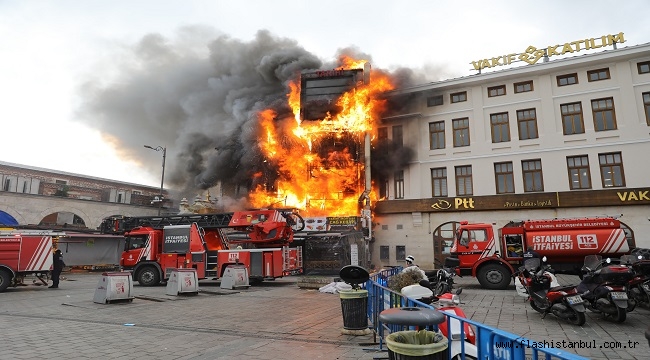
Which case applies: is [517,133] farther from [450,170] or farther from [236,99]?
[236,99]

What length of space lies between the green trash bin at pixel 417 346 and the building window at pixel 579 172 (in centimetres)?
2342

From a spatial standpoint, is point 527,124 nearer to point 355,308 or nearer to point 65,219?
point 355,308

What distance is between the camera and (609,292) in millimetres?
7715

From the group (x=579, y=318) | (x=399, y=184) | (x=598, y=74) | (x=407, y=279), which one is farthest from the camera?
(x=399, y=184)

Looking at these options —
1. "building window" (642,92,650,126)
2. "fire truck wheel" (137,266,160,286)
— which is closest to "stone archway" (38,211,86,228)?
"fire truck wheel" (137,266,160,286)

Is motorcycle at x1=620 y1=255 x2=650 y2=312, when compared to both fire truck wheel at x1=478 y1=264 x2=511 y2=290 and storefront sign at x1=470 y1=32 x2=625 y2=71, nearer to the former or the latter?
fire truck wheel at x1=478 y1=264 x2=511 y2=290

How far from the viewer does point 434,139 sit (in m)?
26.9

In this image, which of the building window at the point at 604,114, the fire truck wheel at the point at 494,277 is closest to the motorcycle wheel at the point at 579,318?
the fire truck wheel at the point at 494,277

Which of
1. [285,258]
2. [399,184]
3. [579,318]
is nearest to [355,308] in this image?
[579,318]

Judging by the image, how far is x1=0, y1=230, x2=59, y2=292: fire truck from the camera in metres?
14.8

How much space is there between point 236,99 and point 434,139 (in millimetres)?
16734

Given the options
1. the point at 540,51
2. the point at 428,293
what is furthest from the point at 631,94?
the point at 428,293

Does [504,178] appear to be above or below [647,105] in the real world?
below

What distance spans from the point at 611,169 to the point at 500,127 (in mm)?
6475
